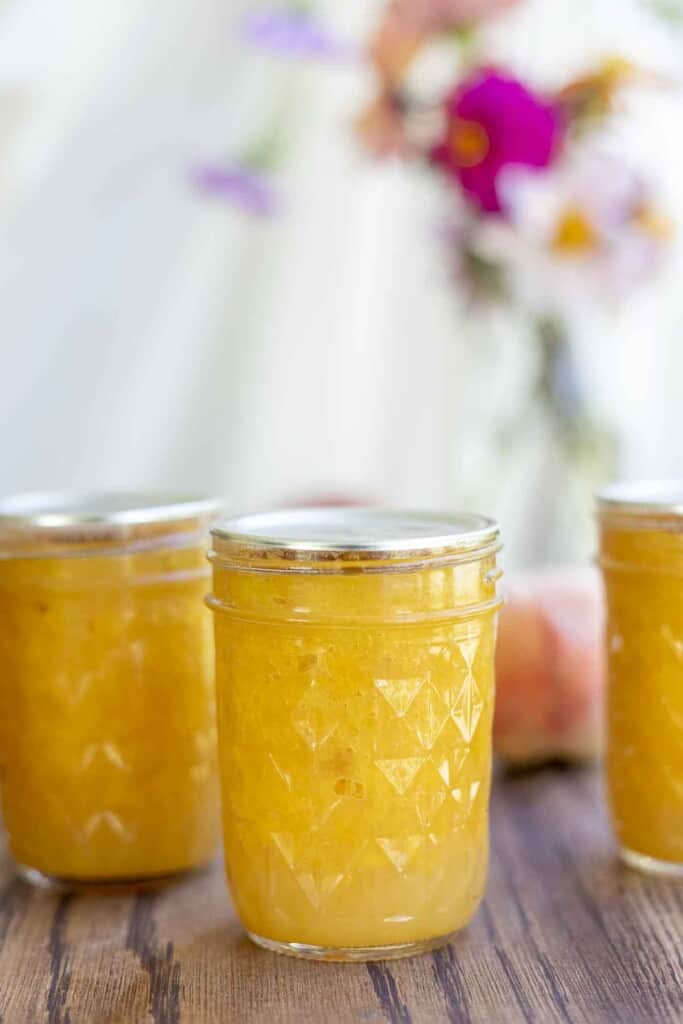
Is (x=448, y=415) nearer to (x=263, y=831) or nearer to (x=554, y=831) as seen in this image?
(x=554, y=831)

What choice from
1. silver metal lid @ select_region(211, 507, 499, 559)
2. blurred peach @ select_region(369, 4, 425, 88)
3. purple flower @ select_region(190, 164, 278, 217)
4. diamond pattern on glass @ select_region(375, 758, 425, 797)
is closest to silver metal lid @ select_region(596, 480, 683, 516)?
silver metal lid @ select_region(211, 507, 499, 559)

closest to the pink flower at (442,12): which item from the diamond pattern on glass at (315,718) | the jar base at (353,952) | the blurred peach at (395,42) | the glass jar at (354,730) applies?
the blurred peach at (395,42)

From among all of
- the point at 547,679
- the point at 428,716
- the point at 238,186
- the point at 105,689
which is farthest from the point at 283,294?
the point at 428,716

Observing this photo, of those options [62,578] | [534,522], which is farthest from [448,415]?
[62,578]

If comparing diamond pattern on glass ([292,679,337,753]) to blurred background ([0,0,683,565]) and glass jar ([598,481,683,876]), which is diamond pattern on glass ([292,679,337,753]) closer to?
glass jar ([598,481,683,876])

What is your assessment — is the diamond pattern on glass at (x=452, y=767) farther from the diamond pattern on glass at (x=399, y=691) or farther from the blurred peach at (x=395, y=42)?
the blurred peach at (x=395, y=42)
